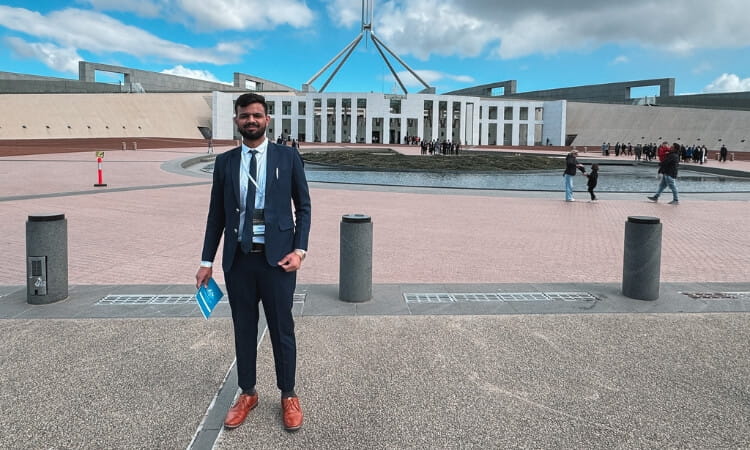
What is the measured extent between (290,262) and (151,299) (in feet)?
9.70

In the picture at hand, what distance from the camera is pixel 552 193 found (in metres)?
17.0

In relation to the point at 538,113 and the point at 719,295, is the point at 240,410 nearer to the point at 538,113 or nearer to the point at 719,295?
the point at 719,295

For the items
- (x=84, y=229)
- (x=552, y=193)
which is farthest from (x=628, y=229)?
(x=552, y=193)

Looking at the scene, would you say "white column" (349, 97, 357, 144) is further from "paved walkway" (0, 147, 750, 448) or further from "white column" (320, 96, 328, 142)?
"paved walkway" (0, 147, 750, 448)

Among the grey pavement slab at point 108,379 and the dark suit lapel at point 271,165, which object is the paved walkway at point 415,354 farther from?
the dark suit lapel at point 271,165

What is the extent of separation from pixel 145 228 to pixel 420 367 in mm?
7211

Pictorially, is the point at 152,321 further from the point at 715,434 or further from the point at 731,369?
the point at 731,369

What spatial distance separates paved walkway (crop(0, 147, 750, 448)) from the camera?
114 inches

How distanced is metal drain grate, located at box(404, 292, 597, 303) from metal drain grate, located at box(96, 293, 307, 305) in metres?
1.18

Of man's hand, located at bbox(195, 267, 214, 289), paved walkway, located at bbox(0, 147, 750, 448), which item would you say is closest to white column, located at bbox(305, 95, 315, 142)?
paved walkway, located at bbox(0, 147, 750, 448)

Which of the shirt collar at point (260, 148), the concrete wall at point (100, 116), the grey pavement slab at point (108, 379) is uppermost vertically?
the concrete wall at point (100, 116)

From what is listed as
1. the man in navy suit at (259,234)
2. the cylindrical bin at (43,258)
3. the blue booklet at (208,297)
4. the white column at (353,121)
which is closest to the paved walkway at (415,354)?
the cylindrical bin at (43,258)

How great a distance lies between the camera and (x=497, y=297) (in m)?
5.42

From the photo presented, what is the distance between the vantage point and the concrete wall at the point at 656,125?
7725 centimetres
